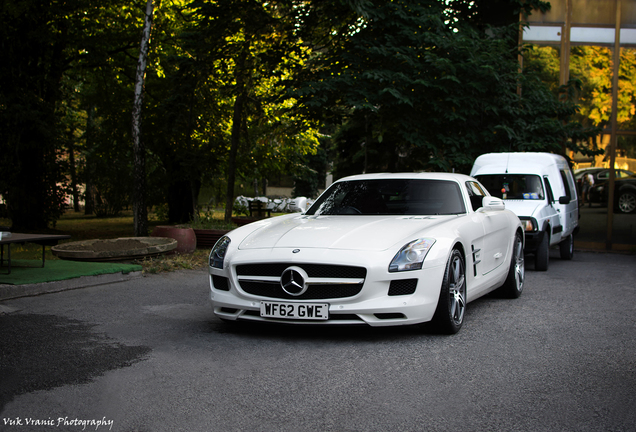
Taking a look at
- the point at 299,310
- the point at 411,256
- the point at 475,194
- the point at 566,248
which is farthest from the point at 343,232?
the point at 566,248

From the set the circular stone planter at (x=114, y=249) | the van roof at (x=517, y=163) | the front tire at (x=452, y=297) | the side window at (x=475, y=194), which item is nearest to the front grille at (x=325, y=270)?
the front tire at (x=452, y=297)

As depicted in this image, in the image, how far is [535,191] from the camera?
12.3 m

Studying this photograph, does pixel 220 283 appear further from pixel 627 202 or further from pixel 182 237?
pixel 627 202

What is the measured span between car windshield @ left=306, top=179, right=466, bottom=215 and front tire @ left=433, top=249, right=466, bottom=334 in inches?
34.9

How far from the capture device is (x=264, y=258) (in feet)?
17.7

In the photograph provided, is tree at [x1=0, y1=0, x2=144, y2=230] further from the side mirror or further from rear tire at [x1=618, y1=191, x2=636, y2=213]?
rear tire at [x1=618, y1=191, x2=636, y2=213]

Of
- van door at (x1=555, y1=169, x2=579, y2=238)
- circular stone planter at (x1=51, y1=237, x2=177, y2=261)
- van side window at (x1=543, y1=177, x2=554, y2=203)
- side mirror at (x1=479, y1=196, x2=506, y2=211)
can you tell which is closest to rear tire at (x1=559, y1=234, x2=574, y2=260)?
van door at (x1=555, y1=169, x2=579, y2=238)

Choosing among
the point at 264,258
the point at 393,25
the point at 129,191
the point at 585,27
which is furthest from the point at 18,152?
the point at 585,27

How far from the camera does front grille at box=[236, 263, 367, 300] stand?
17.1 feet

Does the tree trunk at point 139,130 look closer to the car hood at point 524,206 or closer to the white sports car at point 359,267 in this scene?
the car hood at point 524,206

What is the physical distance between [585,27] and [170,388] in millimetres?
17739

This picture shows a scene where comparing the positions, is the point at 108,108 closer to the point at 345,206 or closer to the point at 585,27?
the point at 585,27

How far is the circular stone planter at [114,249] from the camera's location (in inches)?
384

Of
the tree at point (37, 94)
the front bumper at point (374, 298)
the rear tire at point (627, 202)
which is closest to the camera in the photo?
the front bumper at point (374, 298)
